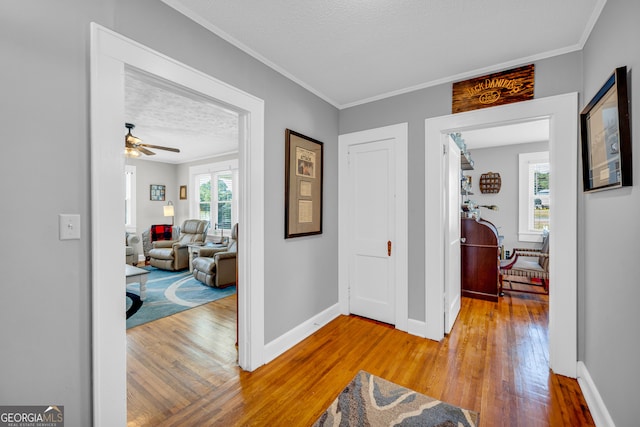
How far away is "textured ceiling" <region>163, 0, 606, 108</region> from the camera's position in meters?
1.66

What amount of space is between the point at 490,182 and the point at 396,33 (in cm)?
455

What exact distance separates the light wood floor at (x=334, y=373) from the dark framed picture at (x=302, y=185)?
1156 millimetres

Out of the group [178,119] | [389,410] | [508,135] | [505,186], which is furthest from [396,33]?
[505,186]

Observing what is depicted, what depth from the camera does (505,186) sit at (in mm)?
5301

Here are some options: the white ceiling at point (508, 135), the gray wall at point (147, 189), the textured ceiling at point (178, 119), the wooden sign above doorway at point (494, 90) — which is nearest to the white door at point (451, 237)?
the wooden sign above doorway at point (494, 90)

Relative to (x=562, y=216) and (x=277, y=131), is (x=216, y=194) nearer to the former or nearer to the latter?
(x=277, y=131)

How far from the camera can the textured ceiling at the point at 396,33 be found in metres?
1.66

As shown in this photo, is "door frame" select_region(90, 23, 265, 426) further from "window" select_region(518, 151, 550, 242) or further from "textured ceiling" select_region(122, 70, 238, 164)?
"window" select_region(518, 151, 550, 242)

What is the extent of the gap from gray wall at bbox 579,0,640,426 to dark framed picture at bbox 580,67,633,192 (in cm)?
3

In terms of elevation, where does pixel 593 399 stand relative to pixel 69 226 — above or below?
below

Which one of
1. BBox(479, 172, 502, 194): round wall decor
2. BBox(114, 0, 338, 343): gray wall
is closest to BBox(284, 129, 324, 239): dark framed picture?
BBox(114, 0, 338, 343): gray wall

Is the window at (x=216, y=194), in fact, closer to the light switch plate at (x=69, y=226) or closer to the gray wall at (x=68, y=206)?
the gray wall at (x=68, y=206)

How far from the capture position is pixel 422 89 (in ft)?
8.87

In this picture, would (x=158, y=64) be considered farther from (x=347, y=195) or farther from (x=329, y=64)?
(x=347, y=195)
